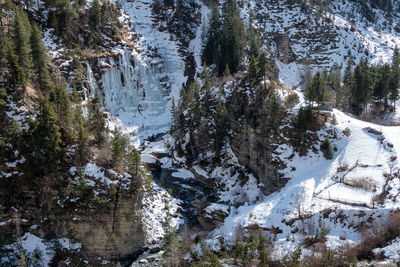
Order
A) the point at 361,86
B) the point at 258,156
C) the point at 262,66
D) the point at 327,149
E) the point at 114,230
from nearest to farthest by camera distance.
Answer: the point at 114,230 → the point at 327,149 → the point at 258,156 → the point at 262,66 → the point at 361,86

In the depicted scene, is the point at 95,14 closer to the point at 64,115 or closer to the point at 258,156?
the point at 64,115

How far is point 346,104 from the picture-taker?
6172cm

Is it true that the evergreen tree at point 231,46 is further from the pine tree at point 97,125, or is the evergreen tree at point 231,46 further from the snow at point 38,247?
the snow at point 38,247

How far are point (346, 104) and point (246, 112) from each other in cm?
2582

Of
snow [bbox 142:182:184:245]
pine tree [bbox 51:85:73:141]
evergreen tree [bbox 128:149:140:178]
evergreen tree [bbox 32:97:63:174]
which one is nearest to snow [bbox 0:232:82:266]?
evergreen tree [bbox 32:97:63:174]

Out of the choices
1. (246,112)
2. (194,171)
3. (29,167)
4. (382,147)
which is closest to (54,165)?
(29,167)

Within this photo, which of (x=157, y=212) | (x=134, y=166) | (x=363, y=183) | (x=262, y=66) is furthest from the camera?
(x=262, y=66)

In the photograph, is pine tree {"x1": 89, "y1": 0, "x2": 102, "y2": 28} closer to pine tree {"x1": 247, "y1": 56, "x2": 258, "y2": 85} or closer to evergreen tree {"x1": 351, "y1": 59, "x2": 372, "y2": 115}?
pine tree {"x1": 247, "y1": 56, "x2": 258, "y2": 85}

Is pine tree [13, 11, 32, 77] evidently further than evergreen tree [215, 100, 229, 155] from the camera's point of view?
No

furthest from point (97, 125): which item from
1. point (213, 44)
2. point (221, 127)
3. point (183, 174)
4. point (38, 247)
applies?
point (213, 44)

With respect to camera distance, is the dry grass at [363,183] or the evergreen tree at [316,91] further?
the evergreen tree at [316,91]

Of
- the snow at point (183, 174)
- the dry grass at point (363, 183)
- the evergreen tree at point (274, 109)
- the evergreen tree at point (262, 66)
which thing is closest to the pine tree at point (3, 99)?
the snow at point (183, 174)

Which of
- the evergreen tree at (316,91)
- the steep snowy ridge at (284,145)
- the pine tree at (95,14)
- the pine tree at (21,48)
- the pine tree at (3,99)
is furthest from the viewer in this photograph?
the pine tree at (95,14)

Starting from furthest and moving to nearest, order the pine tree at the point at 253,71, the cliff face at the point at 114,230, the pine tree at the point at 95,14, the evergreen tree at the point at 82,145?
the pine tree at the point at 95,14 → the pine tree at the point at 253,71 → the evergreen tree at the point at 82,145 → the cliff face at the point at 114,230
